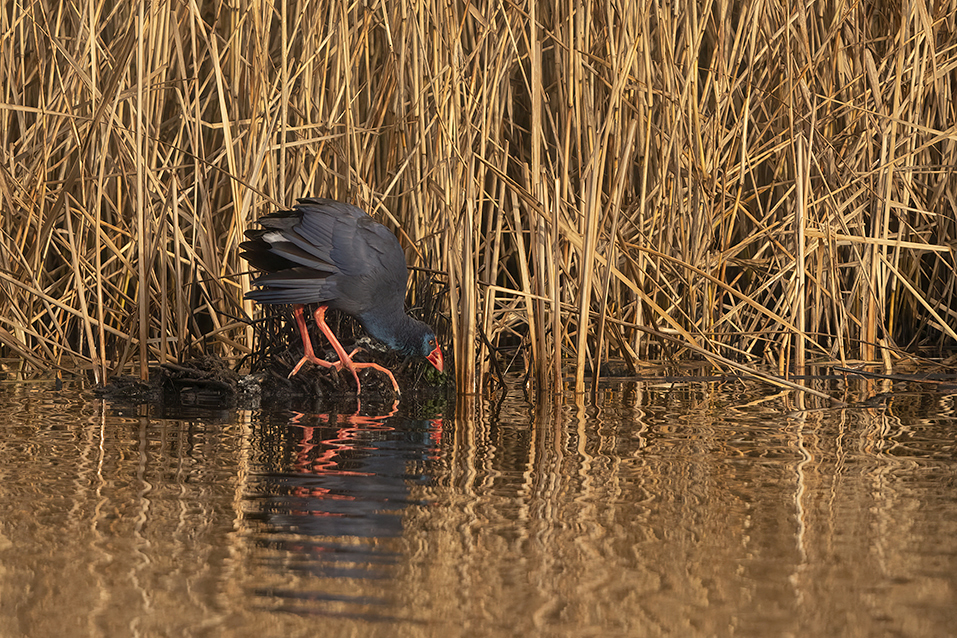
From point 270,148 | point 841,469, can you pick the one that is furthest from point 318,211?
point 841,469

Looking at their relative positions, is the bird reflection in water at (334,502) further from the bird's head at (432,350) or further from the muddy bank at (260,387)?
the bird's head at (432,350)

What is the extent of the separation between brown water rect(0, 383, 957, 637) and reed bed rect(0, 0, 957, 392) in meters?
0.83

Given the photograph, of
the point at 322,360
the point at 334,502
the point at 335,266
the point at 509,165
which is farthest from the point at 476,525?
the point at 509,165

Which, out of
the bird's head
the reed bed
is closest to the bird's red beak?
the bird's head

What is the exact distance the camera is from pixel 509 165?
577 centimetres

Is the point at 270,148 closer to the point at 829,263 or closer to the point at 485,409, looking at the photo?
the point at 485,409

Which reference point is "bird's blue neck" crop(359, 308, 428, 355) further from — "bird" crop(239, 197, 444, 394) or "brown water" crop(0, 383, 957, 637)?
"brown water" crop(0, 383, 957, 637)

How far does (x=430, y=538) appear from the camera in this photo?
2.44 meters

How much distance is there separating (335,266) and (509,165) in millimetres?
1559

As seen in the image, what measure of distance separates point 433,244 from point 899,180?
208 cm

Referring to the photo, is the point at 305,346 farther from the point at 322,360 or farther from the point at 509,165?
the point at 509,165

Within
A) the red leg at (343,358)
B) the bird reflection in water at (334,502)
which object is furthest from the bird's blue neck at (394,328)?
the bird reflection in water at (334,502)

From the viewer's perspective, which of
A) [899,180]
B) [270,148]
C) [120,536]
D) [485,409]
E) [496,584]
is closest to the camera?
[496,584]

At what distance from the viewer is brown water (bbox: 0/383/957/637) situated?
6.49 ft
